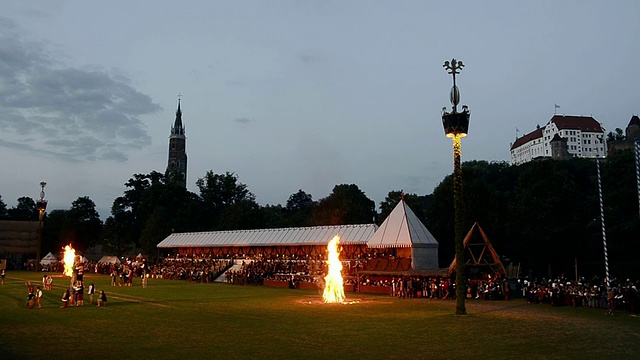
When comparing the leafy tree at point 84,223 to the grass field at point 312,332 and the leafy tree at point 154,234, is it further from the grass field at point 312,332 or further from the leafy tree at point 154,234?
the grass field at point 312,332

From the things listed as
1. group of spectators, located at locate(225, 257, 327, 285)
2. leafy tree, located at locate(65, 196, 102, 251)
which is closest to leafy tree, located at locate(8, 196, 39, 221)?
leafy tree, located at locate(65, 196, 102, 251)

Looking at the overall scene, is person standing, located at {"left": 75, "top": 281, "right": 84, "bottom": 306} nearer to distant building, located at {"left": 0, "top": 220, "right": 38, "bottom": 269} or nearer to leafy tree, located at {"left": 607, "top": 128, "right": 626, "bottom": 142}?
distant building, located at {"left": 0, "top": 220, "right": 38, "bottom": 269}

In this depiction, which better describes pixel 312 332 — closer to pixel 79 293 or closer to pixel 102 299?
pixel 102 299

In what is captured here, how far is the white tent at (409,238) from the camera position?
41250 millimetres

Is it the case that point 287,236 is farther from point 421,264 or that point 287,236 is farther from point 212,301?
point 212,301

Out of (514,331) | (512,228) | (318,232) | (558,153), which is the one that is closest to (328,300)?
(514,331)

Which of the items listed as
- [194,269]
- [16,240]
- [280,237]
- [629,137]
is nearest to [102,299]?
[280,237]

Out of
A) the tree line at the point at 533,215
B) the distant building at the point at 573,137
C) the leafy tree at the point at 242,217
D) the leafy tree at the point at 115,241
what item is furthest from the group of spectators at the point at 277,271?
the distant building at the point at 573,137

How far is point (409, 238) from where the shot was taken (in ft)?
136

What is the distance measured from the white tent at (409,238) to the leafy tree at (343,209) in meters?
27.9

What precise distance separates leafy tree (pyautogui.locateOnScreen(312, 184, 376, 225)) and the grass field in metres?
44.3

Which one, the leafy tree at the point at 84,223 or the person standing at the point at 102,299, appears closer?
the person standing at the point at 102,299

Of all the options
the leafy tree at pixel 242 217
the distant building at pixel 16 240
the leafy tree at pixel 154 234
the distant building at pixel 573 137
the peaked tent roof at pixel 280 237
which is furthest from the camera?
the distant building at pixel 573 137

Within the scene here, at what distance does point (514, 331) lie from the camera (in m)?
18.0
